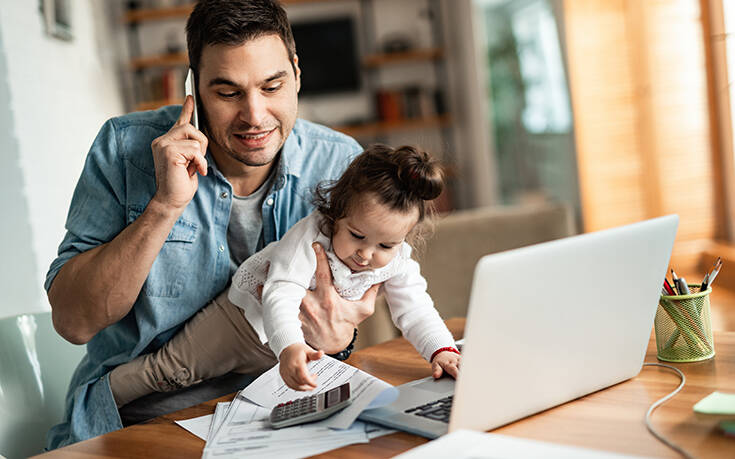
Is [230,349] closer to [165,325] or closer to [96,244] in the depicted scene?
[165,325]

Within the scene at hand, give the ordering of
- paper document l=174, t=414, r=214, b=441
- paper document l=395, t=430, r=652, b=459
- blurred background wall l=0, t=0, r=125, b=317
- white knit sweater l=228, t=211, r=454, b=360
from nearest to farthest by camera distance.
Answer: paper document l=395, t=430, r=652, b=459 < paper document l=174, t=414, r=214, b=441 < white knit sweater l=228, t=211, r=454, b=360 < blurred background wall l=0, t=0, r=125, b=317

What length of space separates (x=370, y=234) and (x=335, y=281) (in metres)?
0.14

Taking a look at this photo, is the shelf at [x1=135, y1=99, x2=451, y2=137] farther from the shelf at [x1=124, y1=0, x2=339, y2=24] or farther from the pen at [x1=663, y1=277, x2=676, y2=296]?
the pen at [x1=663, y1=277, x2=676, y2=296]

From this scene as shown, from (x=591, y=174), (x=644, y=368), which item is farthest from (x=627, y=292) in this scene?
(x=591, y=174)

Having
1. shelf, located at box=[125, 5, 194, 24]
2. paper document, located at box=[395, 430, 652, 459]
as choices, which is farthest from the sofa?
shelf, located at box=[125, 5, 194, 24]

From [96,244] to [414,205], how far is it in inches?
25.3

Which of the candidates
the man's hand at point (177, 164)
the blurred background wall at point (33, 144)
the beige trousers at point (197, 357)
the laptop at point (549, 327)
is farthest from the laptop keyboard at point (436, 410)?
the blurred background wall at point (33, 144)

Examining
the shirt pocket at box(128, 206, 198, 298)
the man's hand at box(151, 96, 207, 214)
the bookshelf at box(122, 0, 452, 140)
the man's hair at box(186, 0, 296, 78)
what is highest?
the bookshelf at box(122, 0, 452, 140)

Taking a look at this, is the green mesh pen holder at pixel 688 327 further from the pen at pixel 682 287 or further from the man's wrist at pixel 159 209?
the man's wrist at pixel 159 209

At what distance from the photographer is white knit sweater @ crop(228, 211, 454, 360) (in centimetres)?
120

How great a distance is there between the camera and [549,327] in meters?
0.85

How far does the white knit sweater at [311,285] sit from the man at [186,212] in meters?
0.04

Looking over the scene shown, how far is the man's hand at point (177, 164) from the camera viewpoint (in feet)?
4.15

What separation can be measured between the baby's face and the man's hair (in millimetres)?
431
